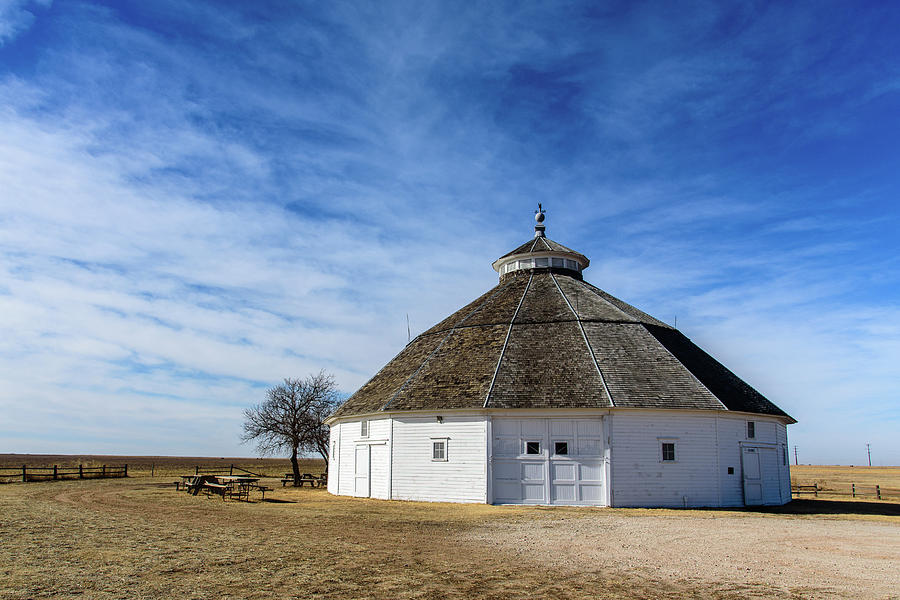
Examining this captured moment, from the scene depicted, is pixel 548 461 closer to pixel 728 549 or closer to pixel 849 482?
pixel 728 549

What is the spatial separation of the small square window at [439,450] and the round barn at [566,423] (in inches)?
1.6

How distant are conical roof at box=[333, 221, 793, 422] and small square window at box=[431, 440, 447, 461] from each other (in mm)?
1363

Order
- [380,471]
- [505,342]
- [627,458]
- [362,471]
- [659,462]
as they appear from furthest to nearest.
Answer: [362,471] < [505,342] < [380,471] < [659,462] < [627,458]

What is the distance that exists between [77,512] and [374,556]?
40.9 feet

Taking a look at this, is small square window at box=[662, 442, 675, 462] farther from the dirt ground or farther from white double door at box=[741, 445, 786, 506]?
white double door at box=[741, 445, 786, 506]

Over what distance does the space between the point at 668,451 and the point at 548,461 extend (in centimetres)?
431

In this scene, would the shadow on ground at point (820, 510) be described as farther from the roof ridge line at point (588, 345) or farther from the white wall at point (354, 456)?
the white wall at point (354, 456)

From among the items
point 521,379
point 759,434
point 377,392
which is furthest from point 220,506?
point 759,434

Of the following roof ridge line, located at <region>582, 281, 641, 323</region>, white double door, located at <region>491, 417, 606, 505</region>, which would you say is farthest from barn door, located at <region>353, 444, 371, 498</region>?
roof ridge line, located at <region>582, 281, 641, 323</region>

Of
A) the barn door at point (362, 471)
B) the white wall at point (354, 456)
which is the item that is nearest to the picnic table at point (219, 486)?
the white wall at point (354, 456)

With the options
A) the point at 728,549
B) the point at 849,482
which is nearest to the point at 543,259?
the point at 728,549

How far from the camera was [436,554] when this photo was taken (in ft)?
41.9

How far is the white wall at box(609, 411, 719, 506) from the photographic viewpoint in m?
23.4

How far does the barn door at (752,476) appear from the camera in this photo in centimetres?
2511
